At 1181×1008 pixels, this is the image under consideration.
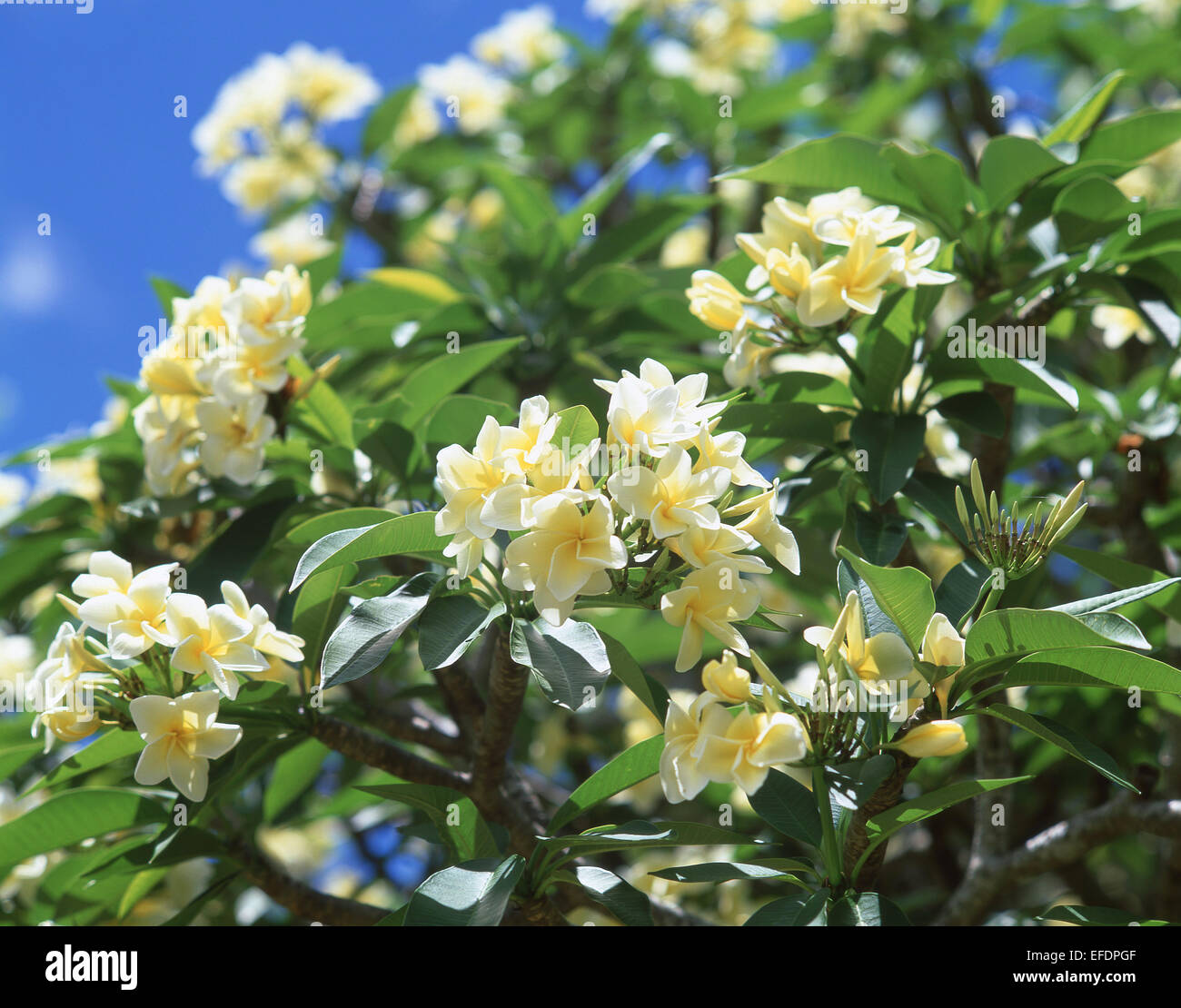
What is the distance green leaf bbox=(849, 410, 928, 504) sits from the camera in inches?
54.3

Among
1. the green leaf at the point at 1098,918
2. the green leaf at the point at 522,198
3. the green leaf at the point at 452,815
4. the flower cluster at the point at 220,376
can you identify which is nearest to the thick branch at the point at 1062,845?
the green leaf at the point at 1098,918

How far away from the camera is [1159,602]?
1.36 meters

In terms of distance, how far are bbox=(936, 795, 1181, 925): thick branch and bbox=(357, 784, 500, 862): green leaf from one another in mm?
782

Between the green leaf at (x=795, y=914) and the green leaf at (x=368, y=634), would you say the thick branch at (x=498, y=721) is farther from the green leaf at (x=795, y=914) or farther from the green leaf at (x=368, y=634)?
the green leaf at (x=795, y=914)

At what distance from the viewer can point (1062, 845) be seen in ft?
5.18

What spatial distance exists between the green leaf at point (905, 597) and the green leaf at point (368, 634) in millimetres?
470

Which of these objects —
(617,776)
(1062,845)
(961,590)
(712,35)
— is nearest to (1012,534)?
(961,590)

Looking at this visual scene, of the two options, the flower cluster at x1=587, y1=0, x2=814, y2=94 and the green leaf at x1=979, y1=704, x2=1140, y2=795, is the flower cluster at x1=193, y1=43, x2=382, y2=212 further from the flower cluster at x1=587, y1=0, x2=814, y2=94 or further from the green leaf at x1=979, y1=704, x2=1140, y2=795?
the green leaf at x1=979, y1=704, x2=1140, y2=795

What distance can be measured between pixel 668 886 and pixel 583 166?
2494 mm

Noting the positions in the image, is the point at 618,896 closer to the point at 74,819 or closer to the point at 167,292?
the point at 74,819

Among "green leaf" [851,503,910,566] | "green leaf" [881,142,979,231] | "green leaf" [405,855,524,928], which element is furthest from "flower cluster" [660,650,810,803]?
"green leaf" [881,142,979,231]
